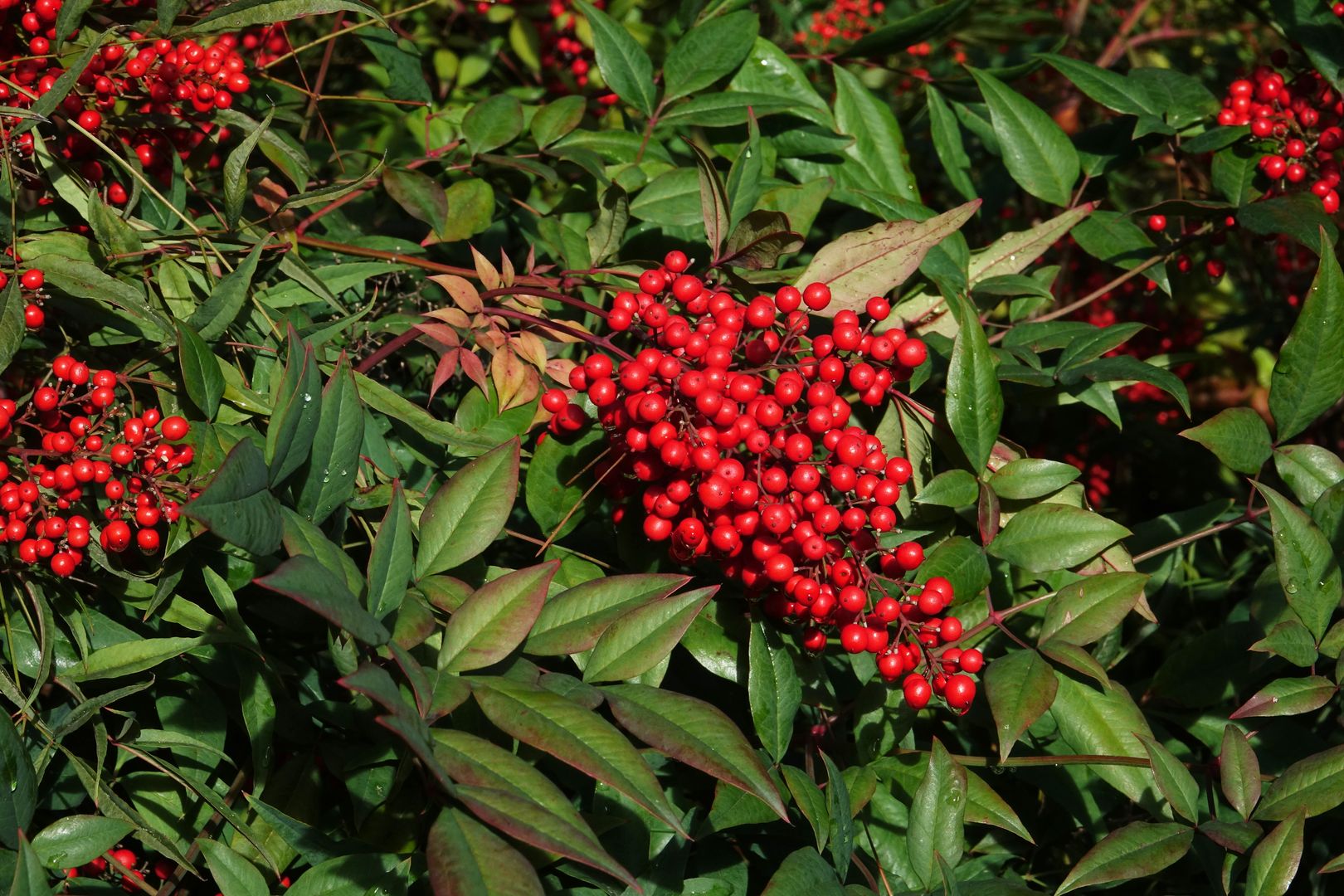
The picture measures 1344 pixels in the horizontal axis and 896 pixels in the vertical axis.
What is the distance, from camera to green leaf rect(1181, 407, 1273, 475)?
1478 mm

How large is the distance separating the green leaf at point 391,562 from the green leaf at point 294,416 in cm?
11

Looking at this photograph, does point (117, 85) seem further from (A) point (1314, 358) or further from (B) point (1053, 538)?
(A) point (1314, 358)

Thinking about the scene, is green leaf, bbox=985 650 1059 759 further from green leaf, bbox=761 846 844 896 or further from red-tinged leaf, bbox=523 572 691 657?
red-tinged leaf, bbox=523 572 691 657

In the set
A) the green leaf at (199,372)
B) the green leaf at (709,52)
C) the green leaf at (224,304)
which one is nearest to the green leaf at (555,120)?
the green leaf at (709,52)

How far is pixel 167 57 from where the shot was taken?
151cm

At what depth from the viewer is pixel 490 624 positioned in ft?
3.82

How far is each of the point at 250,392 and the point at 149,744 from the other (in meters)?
0.45

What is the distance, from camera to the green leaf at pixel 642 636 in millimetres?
1200

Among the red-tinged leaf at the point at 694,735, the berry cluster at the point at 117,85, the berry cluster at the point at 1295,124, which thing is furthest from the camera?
the berry cluster at the point at 1295,124

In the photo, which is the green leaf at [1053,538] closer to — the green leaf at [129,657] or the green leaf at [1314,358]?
the green leaf at [1314,358]

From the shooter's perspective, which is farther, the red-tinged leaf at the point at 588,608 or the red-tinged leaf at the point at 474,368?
the red-tinged leaf at the point at 474,368

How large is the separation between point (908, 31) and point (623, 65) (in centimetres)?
54

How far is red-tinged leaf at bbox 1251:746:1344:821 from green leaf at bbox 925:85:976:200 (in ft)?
3.69

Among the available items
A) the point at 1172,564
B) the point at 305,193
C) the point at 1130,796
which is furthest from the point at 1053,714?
the point at 305,193
